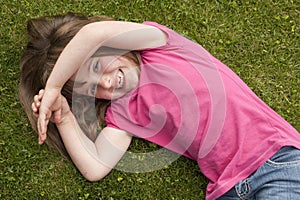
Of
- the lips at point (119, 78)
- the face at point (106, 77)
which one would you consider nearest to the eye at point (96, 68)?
the face at point (106, 77)

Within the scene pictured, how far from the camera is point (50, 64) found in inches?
96.1

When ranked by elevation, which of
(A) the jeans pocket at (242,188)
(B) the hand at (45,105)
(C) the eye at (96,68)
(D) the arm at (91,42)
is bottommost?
(A) the jeans pocket at (242,188)

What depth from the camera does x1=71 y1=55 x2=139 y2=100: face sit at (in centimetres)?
237

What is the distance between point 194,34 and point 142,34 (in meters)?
0.58

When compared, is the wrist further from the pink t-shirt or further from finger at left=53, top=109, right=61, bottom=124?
the pink t-shirt

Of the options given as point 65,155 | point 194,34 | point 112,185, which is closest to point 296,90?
point 194,34

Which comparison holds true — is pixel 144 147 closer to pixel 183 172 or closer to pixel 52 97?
pixel 183 172

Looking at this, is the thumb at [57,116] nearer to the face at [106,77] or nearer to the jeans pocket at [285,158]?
the face at [106,77]

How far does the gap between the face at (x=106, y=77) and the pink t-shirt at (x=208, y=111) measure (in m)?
0.07

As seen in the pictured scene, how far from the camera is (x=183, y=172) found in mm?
2820

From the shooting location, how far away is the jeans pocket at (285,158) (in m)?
2.47

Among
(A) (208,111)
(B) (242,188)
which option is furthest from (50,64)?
(B) (242,188)

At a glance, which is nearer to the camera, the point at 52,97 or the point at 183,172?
the point at 52,97

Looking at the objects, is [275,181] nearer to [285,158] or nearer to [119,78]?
[285,158]
